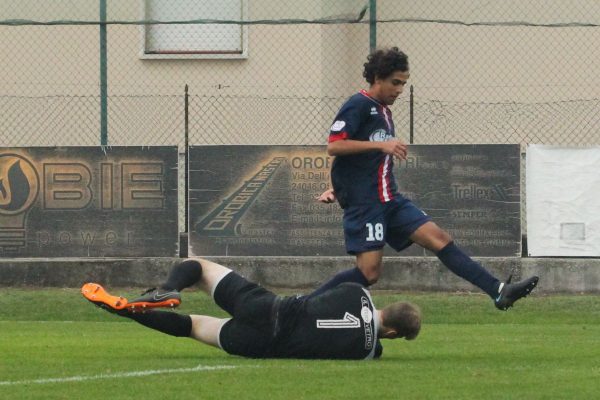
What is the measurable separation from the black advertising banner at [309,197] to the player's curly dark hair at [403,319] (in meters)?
7.41

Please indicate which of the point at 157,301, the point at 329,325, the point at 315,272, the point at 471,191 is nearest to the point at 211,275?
the point at 157,301

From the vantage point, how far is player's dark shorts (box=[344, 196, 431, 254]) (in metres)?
10.1

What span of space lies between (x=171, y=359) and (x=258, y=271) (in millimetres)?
7011

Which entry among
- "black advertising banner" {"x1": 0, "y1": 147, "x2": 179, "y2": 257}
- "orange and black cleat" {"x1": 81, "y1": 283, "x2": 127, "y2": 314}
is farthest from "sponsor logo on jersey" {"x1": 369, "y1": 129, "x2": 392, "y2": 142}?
"black advertising banner" {"x1": 0, "y1": 147, "x2": 179, "y2": 257}

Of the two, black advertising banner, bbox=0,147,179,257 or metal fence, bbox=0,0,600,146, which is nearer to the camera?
black advertising banner, bbox=0,147,179,257

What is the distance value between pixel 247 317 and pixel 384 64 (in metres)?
2.25

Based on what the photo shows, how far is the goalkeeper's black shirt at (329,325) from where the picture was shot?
344 inches

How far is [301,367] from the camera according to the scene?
329 inches

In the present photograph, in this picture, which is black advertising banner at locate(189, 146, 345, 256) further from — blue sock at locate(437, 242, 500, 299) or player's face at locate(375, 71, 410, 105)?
blue sock at locate(437, 242, 500, 299)

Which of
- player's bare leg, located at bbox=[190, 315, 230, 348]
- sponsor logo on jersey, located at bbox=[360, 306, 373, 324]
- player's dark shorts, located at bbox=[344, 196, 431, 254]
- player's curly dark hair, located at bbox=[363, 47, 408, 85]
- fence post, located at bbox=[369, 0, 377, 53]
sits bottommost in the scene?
player's bare leg, located at bbox=[190, 315, 230, 348]

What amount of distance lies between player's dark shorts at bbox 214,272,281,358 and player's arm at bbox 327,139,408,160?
1.37 meters

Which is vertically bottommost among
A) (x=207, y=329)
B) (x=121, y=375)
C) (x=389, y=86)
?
(x=121, y=375)

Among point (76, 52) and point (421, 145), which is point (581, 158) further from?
point (76, 52)

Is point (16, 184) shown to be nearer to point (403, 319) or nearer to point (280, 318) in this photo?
point (280, 318)
